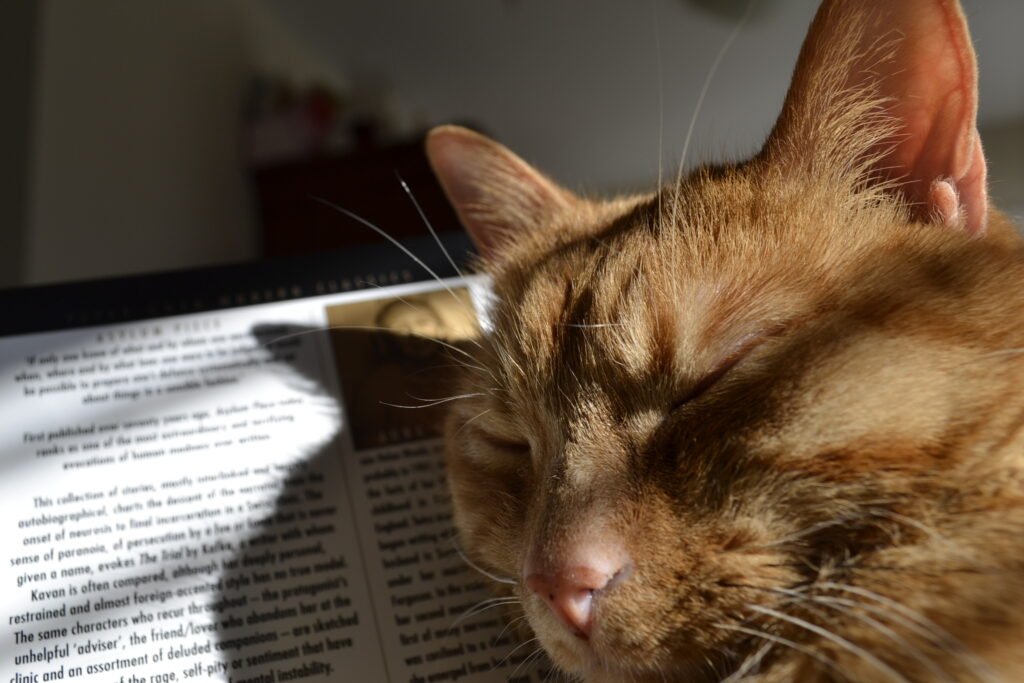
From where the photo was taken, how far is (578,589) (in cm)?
74

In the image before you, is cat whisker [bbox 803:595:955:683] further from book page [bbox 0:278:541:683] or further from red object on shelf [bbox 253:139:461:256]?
red object on shelf [bbox 253:139:461:256]

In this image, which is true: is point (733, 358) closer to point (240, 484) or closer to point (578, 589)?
point (578, 589)

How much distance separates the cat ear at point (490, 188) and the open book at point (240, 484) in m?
0.10

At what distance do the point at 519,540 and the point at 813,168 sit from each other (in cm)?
52

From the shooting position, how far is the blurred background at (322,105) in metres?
1.96

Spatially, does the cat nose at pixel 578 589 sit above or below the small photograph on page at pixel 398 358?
above

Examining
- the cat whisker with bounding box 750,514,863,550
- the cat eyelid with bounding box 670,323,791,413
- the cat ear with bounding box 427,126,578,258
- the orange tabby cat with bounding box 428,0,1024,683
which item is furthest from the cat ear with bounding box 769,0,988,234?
the cat ear with bounding box 427,126,578,258

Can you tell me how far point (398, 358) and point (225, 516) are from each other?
0.34 meters

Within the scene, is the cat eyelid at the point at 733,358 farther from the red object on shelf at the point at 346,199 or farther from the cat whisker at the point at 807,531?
the red object on shelf at the point at 346,199

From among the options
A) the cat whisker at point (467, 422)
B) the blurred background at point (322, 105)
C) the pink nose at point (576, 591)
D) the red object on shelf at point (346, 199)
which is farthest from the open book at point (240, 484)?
the red object on shelf at point (346, 199)

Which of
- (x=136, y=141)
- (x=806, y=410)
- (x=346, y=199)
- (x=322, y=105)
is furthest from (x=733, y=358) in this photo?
(x=322, y=105)

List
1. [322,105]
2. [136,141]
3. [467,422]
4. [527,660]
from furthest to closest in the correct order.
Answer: [322,105] < [136,141] < [467,422] < [527,660]

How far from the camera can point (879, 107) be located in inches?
32.7

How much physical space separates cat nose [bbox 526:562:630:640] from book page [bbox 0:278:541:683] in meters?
0.20
